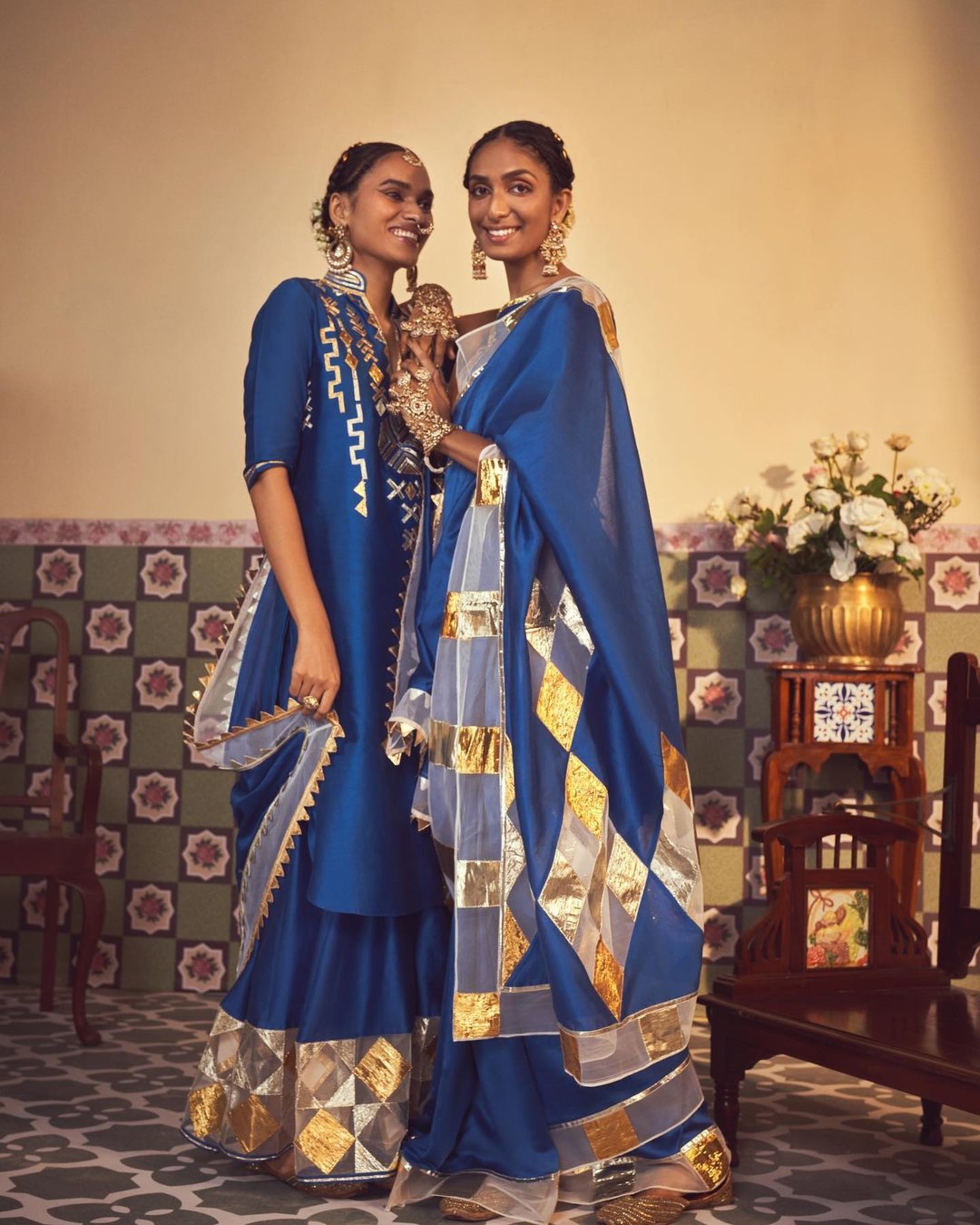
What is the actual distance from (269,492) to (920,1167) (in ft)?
5.79

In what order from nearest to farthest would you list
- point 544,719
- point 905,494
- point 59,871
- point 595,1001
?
point 595,1001 < point 544,719 < point 59,871 < point 905,494

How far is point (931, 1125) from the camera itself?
2.79 meters

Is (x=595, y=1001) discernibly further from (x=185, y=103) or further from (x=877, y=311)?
(x=185, y=103)

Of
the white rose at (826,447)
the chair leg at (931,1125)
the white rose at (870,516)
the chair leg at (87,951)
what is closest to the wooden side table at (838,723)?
the white rose at (870,516)

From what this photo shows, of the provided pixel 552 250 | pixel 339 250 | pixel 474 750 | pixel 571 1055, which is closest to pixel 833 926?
pixel 571 1055

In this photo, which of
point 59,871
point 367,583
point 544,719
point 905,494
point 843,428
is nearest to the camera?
point 544,719

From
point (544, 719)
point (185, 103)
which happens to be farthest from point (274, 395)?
point (185, 103)

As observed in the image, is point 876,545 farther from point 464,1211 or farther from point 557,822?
point 464,1211

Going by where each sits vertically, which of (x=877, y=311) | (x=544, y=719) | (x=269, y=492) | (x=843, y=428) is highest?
(x=877, y=311)

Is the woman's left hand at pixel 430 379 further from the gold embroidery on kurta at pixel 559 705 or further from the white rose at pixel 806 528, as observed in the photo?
the white rose at pixel 806 528

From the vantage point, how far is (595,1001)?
7.20 feet

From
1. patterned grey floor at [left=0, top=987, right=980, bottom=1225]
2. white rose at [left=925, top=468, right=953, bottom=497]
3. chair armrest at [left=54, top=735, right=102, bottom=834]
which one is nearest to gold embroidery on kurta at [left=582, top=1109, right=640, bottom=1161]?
patterned grey floor at [left=0, top=987, right=980, bottom=1225]

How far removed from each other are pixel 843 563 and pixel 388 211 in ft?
5.93

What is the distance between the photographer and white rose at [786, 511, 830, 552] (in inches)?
152
